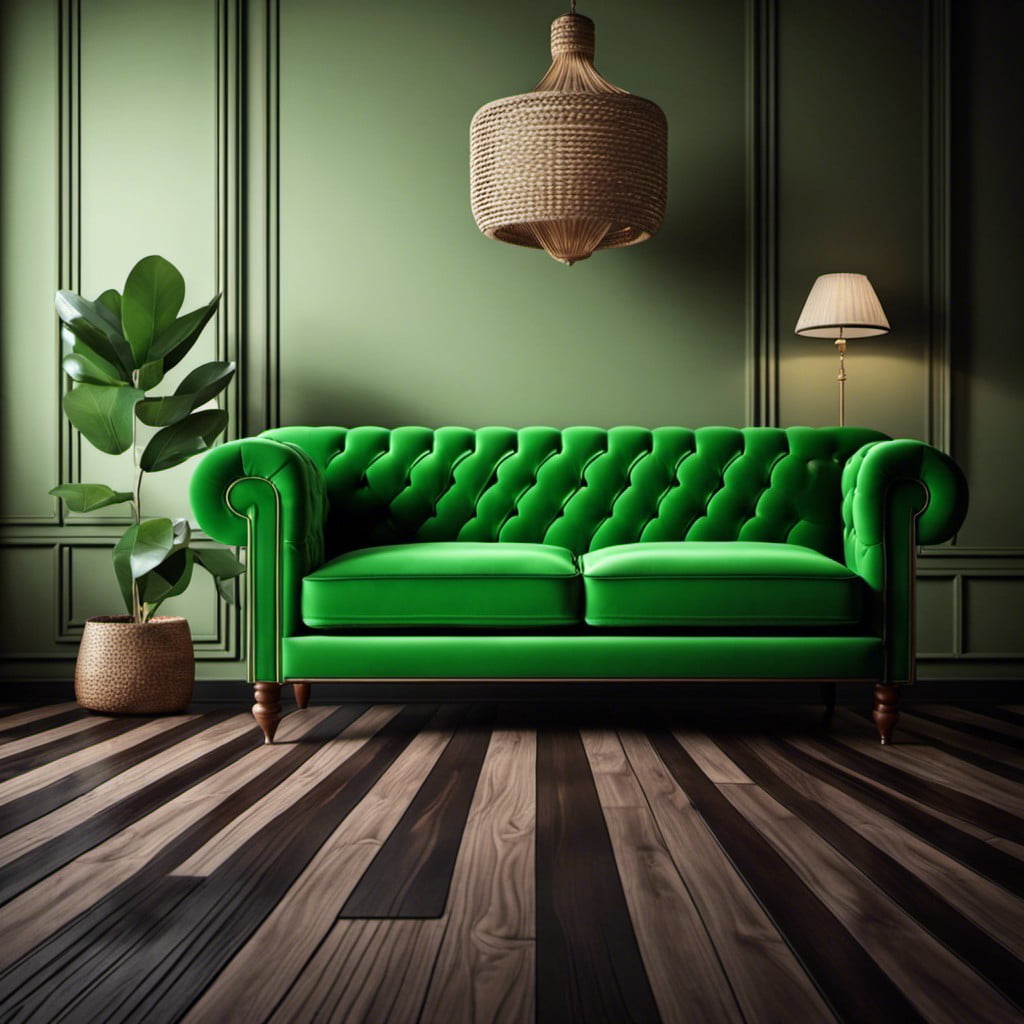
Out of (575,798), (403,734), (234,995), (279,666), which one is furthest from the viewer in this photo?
(403,734)

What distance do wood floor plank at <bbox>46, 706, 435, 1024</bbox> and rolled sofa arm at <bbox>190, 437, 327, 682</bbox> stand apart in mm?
588

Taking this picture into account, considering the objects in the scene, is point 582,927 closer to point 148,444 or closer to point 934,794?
point 934,794

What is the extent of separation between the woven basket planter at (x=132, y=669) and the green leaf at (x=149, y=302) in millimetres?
807

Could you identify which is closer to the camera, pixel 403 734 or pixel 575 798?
pixel 575 798

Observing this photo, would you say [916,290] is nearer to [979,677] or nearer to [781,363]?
[781,363]

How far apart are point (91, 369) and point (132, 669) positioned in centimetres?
90

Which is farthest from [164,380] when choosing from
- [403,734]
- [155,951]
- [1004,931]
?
[1004,931]

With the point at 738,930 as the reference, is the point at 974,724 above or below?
below

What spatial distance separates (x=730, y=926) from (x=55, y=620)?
2.75 m

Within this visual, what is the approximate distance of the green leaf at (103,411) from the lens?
8.64 ft

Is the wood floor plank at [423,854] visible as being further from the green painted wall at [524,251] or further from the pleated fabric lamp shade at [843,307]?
the pleated fabric lamp shade at [843,307]

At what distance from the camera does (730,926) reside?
3.51ft

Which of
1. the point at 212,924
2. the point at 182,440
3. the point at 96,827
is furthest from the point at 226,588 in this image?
the point at 212,924

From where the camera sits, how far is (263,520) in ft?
7.21
